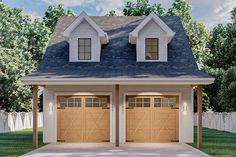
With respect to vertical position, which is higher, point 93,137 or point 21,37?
point 21,37

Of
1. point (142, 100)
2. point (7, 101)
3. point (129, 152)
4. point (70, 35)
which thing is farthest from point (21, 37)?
point (129, 152)

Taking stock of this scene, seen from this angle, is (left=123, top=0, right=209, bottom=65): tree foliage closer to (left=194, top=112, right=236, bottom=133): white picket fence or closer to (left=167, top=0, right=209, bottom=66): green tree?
(left=167, top=0, right=209, bottom=66): green tree

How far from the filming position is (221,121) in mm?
36781

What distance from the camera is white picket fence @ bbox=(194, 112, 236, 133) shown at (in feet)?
108

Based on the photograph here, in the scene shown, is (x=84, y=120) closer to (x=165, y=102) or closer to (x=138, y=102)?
(x=138, y=102)

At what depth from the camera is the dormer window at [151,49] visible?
23969mm

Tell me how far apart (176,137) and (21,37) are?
19.4 meters

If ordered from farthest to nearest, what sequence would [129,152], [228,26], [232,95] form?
[228,26] < [232,95] < [129,152]

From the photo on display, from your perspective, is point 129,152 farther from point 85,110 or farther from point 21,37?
point 21,37

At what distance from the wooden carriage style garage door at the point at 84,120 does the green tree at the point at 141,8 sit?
1720cm

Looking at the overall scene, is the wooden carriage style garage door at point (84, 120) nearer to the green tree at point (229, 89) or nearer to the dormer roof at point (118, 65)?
the dormer roof at point (118, 65)

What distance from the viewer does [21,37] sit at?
127ft

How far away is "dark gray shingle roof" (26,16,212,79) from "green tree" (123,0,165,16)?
11.7m

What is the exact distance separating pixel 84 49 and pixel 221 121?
16408 millimetres
